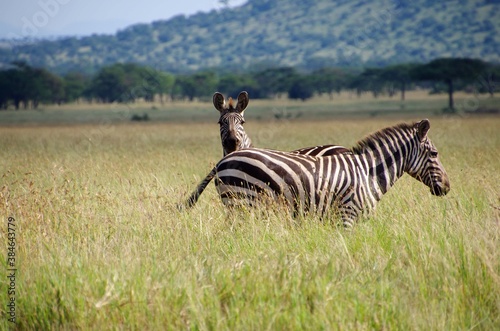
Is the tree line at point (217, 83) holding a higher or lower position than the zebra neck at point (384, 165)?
higher

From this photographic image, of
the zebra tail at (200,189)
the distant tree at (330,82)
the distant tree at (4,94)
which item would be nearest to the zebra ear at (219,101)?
the zebra tail at (200,189)

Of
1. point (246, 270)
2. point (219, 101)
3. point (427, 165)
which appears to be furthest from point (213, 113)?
point (246, 270)

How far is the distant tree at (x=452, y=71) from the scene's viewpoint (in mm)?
60312

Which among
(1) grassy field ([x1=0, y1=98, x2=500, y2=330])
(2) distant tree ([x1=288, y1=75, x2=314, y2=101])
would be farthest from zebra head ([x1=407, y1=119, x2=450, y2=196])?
(2) distant tree ([x1=288, y1=75, x2=314, y2=101])

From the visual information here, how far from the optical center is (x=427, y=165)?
282 inches

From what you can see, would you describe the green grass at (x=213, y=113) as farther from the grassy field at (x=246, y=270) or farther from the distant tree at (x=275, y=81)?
the grassy field at (x=246, y=270)

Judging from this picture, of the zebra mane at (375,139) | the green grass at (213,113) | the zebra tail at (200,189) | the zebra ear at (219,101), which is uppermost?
the zebra ear at (219,101)

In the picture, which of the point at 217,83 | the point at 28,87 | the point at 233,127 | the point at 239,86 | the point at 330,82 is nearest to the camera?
the point at 233,127

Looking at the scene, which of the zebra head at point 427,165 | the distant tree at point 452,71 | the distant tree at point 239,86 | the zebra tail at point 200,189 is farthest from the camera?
the distant tree at point 239,86

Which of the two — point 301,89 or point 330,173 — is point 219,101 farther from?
point 301,89

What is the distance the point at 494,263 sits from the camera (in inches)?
197

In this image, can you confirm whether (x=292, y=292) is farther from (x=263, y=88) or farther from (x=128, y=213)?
(x=263, y=88)

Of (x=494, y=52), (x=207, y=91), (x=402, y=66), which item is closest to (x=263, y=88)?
(x=207, y=91)

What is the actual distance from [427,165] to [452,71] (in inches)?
2227
